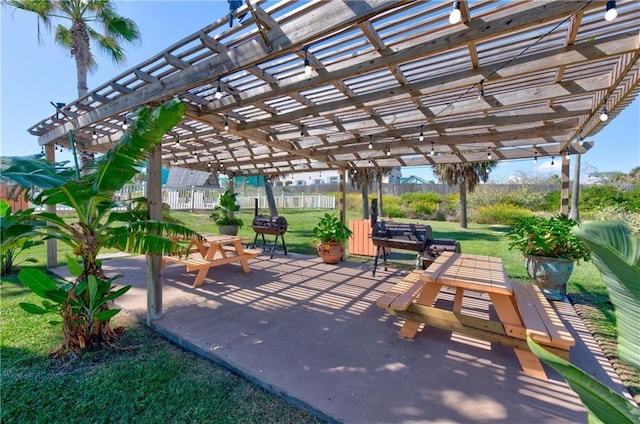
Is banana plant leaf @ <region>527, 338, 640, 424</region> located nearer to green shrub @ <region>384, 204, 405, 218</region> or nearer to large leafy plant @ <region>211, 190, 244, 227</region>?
large leafy plant @ <region>211, 190, 244, 227</region>

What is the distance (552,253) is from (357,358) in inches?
154

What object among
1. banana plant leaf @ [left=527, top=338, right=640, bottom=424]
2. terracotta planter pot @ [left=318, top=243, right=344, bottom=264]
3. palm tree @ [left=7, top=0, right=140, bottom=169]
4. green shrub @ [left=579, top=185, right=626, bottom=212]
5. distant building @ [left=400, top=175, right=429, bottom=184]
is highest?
palm tree @ [left=7, top=0, right=140, bottom=169]

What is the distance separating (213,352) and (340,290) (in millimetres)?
2610

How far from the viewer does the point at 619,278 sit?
32.3 inches

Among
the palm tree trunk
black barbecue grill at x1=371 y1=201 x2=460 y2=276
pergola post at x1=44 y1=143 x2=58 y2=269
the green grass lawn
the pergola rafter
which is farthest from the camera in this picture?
the palm tree trunk

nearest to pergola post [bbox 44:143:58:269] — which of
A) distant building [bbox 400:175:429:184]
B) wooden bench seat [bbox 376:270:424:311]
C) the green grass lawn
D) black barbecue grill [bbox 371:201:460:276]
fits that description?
the green grass lawn

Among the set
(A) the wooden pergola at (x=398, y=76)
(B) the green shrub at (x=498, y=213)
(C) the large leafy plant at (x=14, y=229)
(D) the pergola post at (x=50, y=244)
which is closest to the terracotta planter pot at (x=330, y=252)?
(A) the wooden pergola at (x=398, y=76)

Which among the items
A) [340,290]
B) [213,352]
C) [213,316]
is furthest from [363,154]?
[213,352]

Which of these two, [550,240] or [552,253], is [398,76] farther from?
[552,253]

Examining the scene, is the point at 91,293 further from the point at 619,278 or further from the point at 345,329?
the point at 619,278

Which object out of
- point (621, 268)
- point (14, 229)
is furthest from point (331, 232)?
point (621, 268)

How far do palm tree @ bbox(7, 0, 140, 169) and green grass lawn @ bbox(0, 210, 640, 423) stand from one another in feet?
23.3

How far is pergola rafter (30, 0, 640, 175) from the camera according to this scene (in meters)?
2.45

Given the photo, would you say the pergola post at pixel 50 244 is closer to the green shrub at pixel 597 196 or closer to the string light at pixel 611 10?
the string light at pixel 611 10
